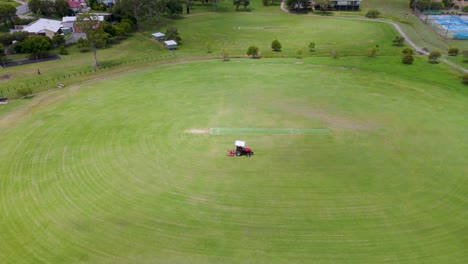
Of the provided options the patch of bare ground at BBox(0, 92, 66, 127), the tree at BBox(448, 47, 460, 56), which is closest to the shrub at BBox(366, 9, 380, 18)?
the tree at BBox(448, 47, 460, 56)

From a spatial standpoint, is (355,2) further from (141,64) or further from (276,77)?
(141,64)

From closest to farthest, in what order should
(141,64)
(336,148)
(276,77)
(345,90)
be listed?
(336,148), (345,90), (276,77), (141,64)

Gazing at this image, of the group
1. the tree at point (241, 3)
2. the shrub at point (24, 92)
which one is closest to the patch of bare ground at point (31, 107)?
the shrub at point (24, 92)

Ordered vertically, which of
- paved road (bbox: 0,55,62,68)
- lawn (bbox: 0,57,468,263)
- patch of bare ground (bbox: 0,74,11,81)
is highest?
paved road (bbox: 0,55,62,68)

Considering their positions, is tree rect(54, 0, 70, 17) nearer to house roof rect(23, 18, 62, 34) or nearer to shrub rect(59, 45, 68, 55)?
house roof rect(23, 18, 62, 34)

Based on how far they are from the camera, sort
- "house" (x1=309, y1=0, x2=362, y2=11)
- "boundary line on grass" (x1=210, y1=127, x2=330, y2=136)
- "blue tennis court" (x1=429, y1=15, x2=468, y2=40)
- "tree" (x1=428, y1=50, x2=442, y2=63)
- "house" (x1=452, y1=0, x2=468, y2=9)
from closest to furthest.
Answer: "boundary line on grass" (x1=210, y1=127, x2=330, y2=136), "tree" (x1=428, y1=50, x2=442, y2=63), "blue tennis court" (x1=429, y1=15, x2=468, y2=40), "house" (x1=309, y1=0, x2=362, y2=11), "house" (x1=452, y1=0, x2=468, y2=9)

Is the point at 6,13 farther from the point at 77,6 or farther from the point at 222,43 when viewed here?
the point at 222,43

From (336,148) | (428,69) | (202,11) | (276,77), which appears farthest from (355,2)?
(336,148)
